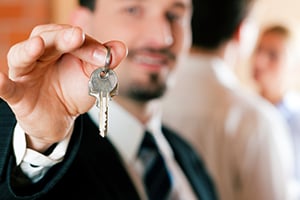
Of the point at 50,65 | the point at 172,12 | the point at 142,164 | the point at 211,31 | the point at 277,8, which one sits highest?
the point at 50,65

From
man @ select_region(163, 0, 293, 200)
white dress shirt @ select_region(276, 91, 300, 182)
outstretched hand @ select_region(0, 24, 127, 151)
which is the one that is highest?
outstretched hand @ select_region(0, 24, 127, 151)

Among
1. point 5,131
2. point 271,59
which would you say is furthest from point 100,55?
point 271,59

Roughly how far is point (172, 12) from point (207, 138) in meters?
0.47

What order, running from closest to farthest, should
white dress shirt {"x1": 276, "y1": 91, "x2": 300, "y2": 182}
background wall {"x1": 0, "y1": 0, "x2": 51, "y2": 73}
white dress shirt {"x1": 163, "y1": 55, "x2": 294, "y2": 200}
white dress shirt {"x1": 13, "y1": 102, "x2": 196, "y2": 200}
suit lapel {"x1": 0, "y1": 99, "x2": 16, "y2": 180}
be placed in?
suit lapel {"x1": 0, "y1": 99, "x2": 16, "y2": 180} < white dress shirt {"x1": 13, "y1": 102, "x2": 196, "y2": 200} < white dress shirt {"x1": 163, "y1": 55, "x2": 294, "y2": 200} < background wall {"x1": 0, "y1": 0, "x2": 51, "y2": 73} < white dress shirt {"x1": 276, "y1": 91, "x2": 300, "y2": 182}

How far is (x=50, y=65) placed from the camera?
1.86 ft

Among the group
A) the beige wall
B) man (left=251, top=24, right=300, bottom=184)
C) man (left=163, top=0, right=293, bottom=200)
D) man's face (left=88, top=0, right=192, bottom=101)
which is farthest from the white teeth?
the beige wall

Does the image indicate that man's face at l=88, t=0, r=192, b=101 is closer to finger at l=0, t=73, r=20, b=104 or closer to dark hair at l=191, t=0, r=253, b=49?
dark hair at l=191, t=0, r=253, b=49

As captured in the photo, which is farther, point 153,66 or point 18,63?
point 153,66

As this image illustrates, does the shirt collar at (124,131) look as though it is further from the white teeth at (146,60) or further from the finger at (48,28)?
the finger at (48,28)

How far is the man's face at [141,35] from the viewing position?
45.7 inches

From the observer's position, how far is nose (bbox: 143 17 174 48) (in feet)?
3.82

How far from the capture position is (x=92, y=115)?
102cm

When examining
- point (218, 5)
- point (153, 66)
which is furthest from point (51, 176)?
point (218, 5)

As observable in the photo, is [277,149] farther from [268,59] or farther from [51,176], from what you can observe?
[268,59]
